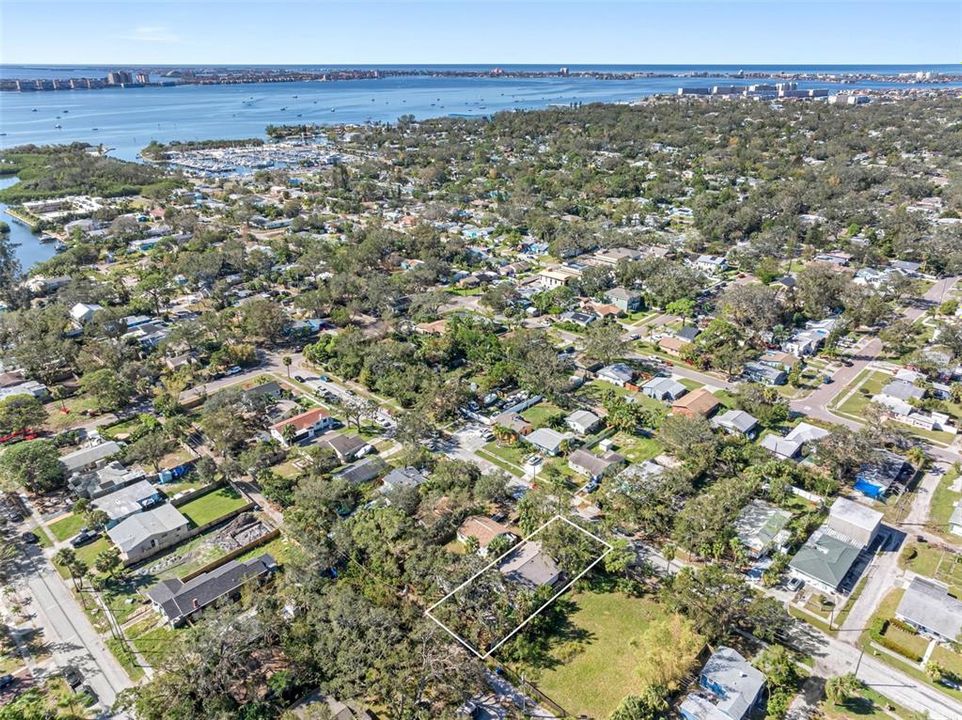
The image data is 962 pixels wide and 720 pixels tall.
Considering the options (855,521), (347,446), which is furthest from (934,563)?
(347,446)

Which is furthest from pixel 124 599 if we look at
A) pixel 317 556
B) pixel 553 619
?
pixel 553 619

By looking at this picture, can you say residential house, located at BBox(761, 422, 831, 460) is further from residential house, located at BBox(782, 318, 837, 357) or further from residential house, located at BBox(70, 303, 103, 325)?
→ residential house, located at BBox(70, 303, 103, 325)

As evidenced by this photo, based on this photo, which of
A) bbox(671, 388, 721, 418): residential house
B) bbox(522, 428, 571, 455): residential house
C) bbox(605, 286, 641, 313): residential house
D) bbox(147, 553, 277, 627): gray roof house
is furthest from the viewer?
bbox(605, 286, 641, 313): residential house

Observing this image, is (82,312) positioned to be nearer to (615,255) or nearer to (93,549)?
(93,549)

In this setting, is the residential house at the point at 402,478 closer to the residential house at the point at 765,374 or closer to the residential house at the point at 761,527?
the residential house at the point at 761,527

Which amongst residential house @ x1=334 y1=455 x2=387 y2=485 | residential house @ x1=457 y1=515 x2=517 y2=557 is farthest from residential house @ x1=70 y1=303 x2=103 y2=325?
residential house @ x1=457 y1=515 x2=517 y2=557

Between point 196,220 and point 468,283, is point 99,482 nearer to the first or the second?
point 468,283

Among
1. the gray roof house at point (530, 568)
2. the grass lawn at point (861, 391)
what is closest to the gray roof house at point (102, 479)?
the gray roof house at point (530, 568)
